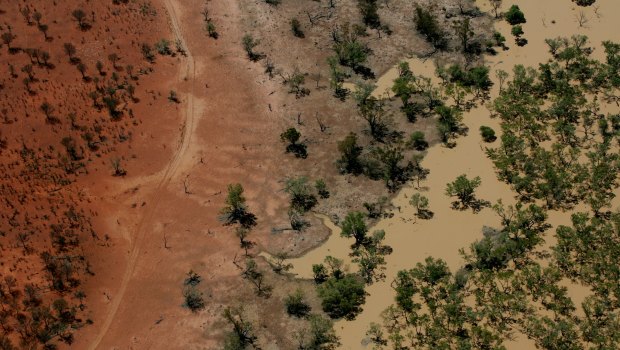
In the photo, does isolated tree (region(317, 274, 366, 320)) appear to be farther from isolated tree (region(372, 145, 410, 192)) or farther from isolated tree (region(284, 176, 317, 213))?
isolated tree (region(372, 145, 410, 192))

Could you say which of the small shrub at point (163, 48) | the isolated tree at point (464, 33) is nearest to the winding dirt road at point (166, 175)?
the small shrub at point (163, 48)

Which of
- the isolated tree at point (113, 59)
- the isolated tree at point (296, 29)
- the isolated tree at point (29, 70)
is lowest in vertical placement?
the isolated tree at point (29, 70)

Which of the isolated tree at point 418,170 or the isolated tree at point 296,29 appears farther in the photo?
the isolated tree at point 296,29

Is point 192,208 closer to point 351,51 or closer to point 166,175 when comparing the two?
point 166,175

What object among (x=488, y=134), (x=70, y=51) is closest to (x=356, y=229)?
(x=488, y=134)

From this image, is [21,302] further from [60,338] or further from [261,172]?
[261,172]

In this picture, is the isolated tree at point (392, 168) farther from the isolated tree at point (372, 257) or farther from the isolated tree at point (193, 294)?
the isolated tree at point (193, 294)
